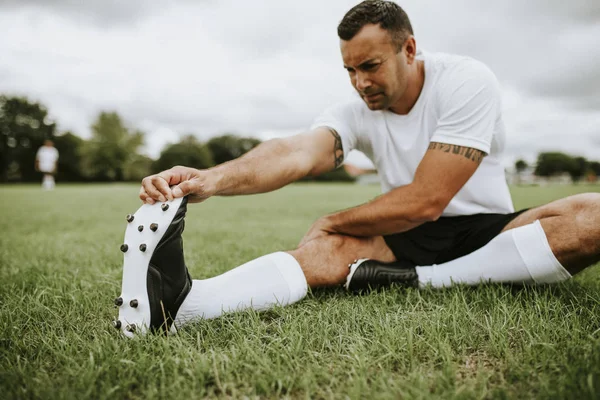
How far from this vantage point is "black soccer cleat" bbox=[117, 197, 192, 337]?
1.63m

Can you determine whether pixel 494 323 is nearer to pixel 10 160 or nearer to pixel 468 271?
pixel 468 271

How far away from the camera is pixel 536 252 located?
2.06 m

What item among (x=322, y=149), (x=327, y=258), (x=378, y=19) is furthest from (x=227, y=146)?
(x=327, y=258)

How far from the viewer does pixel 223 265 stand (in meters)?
2.99

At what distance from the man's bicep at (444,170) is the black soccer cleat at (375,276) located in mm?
440

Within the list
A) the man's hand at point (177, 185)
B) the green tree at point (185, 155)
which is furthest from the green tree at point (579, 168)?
the man's hand at point (177, 185)

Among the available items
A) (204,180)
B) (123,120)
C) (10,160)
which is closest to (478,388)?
(204,180)

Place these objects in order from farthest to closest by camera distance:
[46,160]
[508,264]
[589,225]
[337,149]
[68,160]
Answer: [68,160], [46,160], [337,149], [508,264], [589,225]

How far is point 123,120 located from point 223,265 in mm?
65304

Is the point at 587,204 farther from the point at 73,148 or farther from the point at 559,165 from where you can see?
the point at 559,165

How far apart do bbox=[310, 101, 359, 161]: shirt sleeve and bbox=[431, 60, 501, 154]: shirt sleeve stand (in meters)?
0.59

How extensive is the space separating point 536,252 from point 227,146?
273 feet

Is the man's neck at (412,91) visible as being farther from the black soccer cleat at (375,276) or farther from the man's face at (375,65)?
the black soccer cleat at (375,276)

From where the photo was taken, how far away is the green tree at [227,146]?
8188cm
